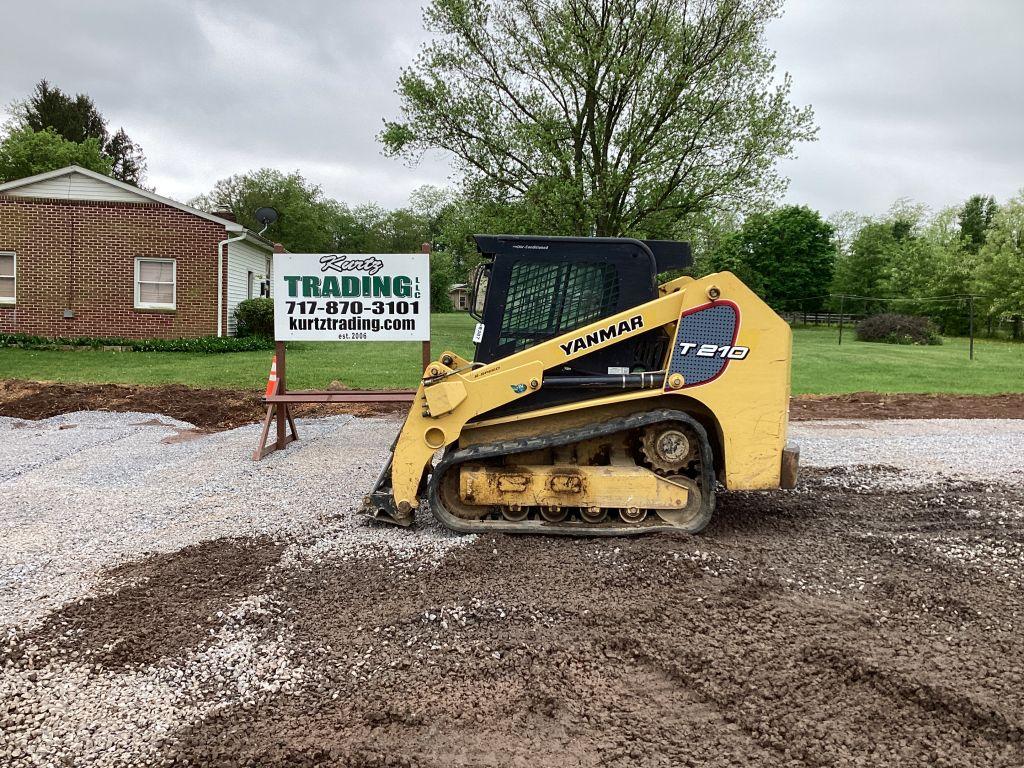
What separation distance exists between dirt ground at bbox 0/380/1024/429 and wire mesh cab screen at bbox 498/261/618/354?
245 inches

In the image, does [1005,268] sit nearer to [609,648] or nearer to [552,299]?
[552,299]

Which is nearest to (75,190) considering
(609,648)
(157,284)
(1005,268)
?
(157,284)

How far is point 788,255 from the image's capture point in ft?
200

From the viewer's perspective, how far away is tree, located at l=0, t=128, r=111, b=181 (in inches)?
1538

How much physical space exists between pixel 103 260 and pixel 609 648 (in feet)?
70.4

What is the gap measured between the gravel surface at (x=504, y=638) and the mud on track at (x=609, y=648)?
0.01 m

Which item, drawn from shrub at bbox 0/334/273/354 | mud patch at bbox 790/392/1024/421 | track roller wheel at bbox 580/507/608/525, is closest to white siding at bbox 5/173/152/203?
shrub at bbox 0/334/273/354

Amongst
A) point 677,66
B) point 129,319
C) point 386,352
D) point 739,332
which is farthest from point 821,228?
point 739,332

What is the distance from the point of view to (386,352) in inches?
813

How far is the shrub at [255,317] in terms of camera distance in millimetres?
22281

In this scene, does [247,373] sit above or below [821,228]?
below

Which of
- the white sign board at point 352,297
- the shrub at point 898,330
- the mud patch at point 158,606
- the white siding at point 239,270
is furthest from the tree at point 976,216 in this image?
the mud patch at point 158,606

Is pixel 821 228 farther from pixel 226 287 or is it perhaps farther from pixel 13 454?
pixel 13 454

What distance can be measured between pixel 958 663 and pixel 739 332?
7.88 feet
